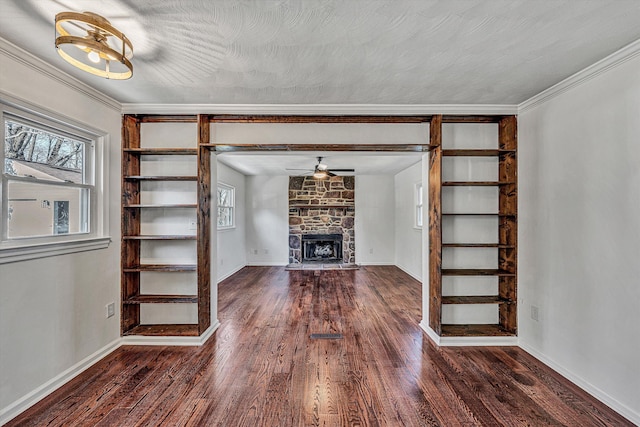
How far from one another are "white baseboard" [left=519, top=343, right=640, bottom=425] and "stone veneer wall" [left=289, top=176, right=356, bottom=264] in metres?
→ 5.01

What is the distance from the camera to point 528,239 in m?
2.86

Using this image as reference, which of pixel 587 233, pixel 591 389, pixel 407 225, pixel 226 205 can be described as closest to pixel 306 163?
pixel 226 205

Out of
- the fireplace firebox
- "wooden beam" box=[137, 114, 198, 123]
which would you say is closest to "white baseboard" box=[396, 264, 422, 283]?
the fireplace firebox

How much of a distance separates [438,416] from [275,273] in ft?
16.3

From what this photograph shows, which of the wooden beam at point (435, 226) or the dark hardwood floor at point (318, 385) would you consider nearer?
the dark hardwood floor at point (318, 385)

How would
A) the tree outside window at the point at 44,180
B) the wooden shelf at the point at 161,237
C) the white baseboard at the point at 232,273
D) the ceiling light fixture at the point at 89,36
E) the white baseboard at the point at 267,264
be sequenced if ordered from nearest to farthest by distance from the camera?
the ceiling light fixture at the point at 89,36, the tree outside window at the point at 44,180, the wooden shelf at the point at 161,237, the white baseboard at the point at 232,273, the white baseboard at the point at 267,264

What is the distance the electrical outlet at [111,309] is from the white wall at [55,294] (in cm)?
4

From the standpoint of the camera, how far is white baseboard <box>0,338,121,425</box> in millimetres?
1894

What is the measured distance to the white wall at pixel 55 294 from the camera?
191 centimetres

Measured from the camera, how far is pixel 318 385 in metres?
2.26

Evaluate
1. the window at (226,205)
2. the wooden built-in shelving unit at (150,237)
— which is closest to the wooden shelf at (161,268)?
the wooden built-in shelving unit at (150,237)

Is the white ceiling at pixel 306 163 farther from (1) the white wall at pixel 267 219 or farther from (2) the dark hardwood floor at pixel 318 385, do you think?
(2) the dark hardwood floor at pixel 318 385

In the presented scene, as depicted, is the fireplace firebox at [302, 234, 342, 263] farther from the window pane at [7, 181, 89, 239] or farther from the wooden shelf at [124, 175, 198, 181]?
the window pane at [7, 181, 89, 239]

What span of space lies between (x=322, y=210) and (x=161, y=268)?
16.1ft
